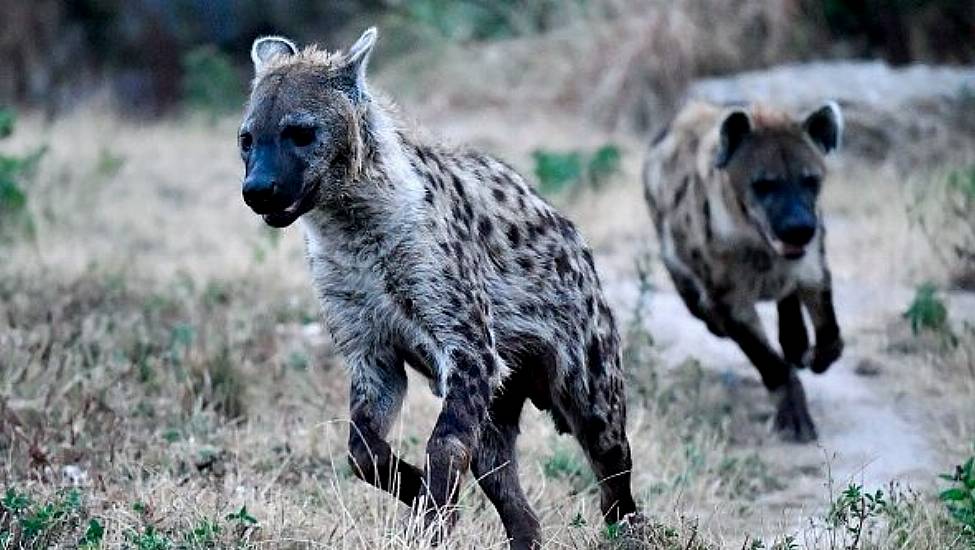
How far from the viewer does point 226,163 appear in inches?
470

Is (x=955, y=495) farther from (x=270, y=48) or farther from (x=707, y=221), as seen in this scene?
(x=707, y=221)

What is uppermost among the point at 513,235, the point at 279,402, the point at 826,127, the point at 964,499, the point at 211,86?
the point at 513,235

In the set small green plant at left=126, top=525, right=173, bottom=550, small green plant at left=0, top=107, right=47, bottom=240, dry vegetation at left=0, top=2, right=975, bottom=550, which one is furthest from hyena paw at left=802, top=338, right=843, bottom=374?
small green plant at left=0, top=107, right=47, bottom=240

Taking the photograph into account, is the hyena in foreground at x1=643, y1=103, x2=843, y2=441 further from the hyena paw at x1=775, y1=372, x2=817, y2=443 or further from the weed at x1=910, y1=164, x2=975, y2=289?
the weed at x1=910, y1=164, x2=975, y2=289

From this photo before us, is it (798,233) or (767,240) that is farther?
(767,240)

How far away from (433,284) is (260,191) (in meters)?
0.50

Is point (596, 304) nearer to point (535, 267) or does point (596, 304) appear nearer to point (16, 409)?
point (535, 267)

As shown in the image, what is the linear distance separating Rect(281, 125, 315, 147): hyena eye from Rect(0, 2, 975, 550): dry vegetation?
96 centimetres

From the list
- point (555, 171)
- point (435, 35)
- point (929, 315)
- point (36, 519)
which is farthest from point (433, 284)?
point (435, 35)

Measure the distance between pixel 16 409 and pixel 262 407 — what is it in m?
0.97

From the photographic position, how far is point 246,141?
416cm

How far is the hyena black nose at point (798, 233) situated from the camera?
6367mm

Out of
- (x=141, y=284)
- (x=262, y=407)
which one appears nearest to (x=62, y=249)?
(x=141, y=284)

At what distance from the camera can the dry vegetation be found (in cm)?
443
